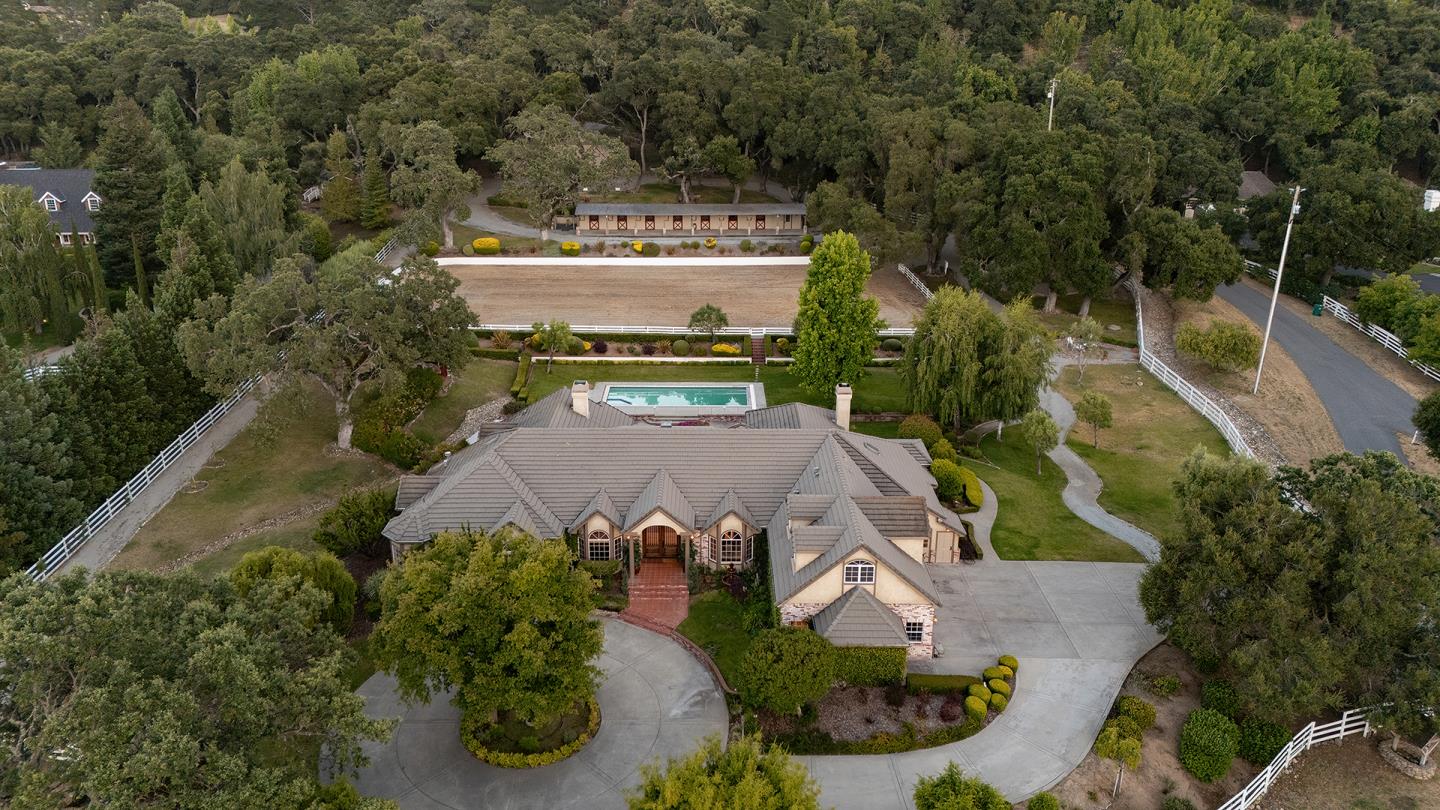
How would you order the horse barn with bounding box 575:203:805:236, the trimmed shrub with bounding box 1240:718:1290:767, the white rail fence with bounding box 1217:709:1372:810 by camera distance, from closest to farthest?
the white rail fence with bounding box 1217:709:1372:810, the trimmed shrub with bounding box 1240:718:1290:767, the horse barn with bounding box 575:203:805:236

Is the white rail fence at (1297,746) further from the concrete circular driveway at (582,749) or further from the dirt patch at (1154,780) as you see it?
the concrete circular driveway at (582,749)

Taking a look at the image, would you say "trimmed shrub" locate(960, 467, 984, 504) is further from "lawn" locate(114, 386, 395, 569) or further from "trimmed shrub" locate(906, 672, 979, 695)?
"lawn" locate(114, 386, 395, 569)

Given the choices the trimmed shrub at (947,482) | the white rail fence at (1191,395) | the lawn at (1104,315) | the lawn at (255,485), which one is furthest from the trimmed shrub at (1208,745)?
the lawn at (1104,315)

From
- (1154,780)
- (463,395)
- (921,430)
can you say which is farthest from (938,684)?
(463,395)

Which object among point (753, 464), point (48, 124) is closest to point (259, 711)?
point (753, 464)

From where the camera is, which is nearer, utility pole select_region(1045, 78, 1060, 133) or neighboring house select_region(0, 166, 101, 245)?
neighboring house select_region(0, 166, 101, 245)

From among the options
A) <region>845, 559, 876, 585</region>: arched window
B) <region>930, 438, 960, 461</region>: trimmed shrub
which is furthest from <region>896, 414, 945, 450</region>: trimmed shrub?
<region>845, 559, 876, 585</region>: arched window
